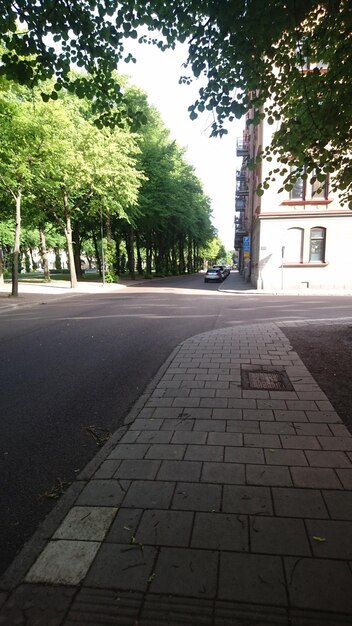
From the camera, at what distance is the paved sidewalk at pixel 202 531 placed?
74.1 inches

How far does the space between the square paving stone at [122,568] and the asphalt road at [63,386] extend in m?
0.58

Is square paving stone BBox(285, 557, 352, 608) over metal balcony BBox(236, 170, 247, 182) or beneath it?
beneath

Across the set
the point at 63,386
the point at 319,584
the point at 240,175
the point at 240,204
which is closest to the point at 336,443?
the point at 319,584

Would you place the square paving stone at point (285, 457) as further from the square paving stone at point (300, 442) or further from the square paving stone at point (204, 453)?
the square paving stone at point (204, 453)

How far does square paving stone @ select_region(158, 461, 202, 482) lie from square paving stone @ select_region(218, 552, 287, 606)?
0.83m

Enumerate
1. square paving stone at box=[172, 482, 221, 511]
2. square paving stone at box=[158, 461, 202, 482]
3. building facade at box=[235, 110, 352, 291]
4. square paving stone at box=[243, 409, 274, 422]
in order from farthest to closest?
building facade at box=[235, 110, 352, 291] < square paving stone at box=[243, 409, 274, 422] < square paving stone at box=[158, 461, 202, 482] < square paving stone at box=[172, 482, 221, 511]

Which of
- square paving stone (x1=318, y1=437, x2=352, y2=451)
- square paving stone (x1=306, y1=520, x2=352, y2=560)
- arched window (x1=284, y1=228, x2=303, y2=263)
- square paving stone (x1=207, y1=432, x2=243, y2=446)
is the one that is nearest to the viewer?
square paving stone (x1=306, y1=520, x2=352, y2=560)

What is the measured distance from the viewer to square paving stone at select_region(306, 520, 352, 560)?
218 cm

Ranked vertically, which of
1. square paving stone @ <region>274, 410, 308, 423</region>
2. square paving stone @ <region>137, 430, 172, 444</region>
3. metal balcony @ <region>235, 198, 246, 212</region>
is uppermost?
metal balcony @ <region>235, 198, 246, 212</region>

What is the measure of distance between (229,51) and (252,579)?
5.70 metres

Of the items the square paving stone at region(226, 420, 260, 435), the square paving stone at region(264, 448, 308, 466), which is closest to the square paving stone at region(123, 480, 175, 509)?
the square paving stone at region(264, 448, 308, 466)

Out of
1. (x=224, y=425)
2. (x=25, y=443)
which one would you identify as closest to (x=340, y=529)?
(x=224, y=425)

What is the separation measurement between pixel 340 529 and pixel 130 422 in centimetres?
234

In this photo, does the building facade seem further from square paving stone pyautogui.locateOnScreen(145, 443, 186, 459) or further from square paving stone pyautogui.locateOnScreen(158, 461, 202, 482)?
square paving stone pyautogui.locateOnScreen(158, 461, 202, 482)
